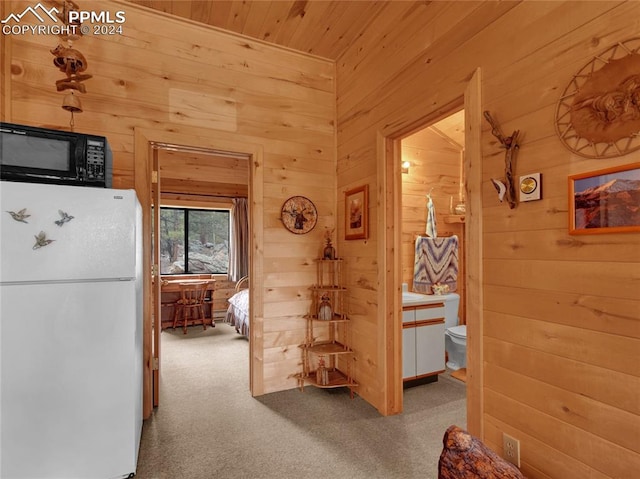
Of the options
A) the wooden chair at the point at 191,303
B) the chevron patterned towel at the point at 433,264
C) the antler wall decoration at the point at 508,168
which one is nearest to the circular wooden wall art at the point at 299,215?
the chevron patterned towel at the point at 433,264

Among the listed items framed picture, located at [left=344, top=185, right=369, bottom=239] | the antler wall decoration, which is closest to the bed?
framed picture, located at [left=344, top=185, right=369, bottom=239]

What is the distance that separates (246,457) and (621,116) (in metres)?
2.56

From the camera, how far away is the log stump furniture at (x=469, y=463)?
51.1 inches

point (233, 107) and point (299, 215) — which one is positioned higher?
point (233, 107)

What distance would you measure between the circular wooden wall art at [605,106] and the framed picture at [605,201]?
82 millimetres

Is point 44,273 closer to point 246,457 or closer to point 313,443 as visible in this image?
point 246,457

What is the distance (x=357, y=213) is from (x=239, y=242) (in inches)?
158

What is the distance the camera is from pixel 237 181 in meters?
5.86

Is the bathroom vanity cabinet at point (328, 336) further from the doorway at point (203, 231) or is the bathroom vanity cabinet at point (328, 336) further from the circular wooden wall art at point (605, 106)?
the doorway at point (203, 231)

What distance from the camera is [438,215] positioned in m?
3.79

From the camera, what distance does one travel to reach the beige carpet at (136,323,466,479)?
194 centimetres

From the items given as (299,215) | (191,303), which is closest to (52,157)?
A: (299,215)

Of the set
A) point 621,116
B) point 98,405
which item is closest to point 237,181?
point 98,405

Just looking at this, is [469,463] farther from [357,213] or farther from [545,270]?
[357,213]
